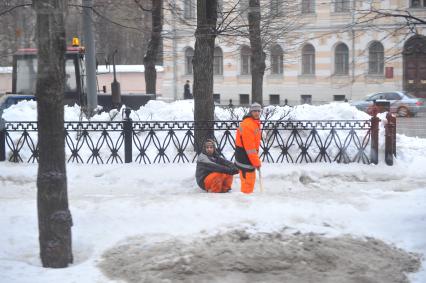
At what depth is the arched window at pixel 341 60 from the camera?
38875 mm

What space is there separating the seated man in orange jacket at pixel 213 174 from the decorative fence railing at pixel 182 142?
2.04 metres

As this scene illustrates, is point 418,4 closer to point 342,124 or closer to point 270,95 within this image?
point 342,124

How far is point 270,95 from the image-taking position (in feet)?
136

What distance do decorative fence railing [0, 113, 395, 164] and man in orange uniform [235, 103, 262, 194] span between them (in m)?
1.92

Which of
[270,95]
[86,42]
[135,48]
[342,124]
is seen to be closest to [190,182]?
[342,124]

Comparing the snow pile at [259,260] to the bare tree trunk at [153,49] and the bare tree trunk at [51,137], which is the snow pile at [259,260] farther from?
the bare tree trunk at [153,49]

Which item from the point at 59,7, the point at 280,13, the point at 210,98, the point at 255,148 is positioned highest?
the point at 280,13

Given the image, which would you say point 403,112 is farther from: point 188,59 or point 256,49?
point 188,59

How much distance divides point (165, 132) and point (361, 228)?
561 centimetres

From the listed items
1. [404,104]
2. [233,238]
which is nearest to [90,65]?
[233,238]

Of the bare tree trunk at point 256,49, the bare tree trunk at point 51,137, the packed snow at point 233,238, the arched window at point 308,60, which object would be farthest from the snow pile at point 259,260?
the arched window at point 308,60

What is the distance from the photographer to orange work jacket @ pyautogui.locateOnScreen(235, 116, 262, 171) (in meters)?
9.57

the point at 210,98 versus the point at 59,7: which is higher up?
the point at 59,7

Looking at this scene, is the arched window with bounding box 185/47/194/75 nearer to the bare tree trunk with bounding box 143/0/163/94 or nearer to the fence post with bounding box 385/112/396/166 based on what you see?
the bare tree trunk with bounding box 143/0/163/94
